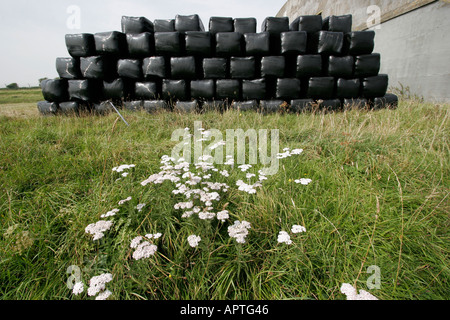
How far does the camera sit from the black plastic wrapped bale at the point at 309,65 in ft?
11.4

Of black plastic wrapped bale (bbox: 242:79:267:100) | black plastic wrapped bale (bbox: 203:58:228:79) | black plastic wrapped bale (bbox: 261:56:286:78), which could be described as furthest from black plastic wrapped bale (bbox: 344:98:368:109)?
black plastic wrapped bale (bbox: 203:58:228:79)

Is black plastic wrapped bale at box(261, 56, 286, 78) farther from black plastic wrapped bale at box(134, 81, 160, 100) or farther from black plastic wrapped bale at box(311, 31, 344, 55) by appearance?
black plastic wrapped bale at box(134, 81, 160, 100)

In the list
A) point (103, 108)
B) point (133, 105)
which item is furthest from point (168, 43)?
point (103, 108)

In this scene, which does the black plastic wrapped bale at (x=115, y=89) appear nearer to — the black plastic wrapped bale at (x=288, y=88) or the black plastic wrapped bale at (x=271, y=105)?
the black plastic wrapped bale at (x=271, y=105)

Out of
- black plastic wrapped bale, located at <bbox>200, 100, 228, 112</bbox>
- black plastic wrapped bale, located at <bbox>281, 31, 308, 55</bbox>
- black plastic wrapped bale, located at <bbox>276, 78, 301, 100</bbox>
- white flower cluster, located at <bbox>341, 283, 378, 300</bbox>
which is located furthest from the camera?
black plastic wrapped bale, located at <bbox>200, 100, 228, 112</bbox>

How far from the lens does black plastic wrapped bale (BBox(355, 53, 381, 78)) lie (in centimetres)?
355

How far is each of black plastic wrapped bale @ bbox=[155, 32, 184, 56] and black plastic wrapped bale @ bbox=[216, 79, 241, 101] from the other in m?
0.94

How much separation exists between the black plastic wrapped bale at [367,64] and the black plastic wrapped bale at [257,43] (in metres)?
1.74

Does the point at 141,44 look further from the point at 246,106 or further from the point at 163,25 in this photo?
the point at 246,106

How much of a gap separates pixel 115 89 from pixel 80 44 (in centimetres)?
95

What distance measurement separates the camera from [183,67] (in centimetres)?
354

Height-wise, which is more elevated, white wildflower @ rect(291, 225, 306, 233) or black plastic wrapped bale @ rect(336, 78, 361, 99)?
black plastic wrapped bale @ rect(336, 78, 361, 99)
